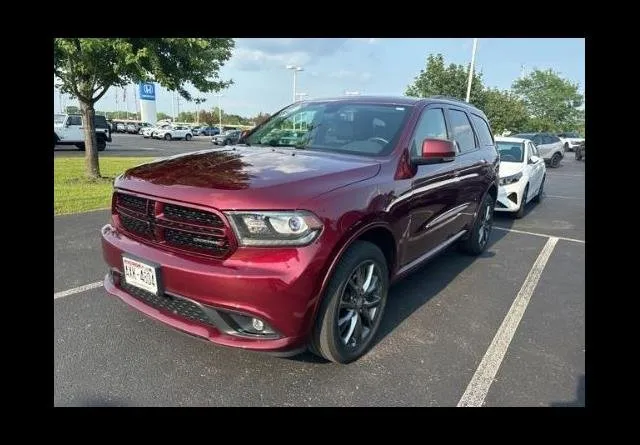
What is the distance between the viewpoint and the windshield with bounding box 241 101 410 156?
3.38 m

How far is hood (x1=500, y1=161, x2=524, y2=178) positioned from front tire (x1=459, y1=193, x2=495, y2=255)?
2.51 meters

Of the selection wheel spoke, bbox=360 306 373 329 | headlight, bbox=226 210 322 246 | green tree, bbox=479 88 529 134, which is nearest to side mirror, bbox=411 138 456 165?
wheel spoke, bbox=360 306 373 329

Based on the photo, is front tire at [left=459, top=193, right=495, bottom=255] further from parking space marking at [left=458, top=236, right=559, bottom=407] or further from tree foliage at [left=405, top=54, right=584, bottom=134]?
tree foliage at [left=405, top=54, right=584, bottom=134]

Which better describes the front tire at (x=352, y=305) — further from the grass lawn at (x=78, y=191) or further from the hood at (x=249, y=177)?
the grass lawn at (x=78, y=191)

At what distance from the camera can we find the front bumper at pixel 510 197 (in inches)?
313

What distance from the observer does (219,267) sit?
91.9 inches

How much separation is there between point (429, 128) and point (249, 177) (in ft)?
6.29

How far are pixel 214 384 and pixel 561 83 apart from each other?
2298 inches

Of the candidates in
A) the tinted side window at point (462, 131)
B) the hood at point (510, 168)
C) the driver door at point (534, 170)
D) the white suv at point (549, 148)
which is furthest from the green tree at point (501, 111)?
the tinted side window at point (462, 131)

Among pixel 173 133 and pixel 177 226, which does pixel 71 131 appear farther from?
pixel 177 226

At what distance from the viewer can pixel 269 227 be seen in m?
2.33

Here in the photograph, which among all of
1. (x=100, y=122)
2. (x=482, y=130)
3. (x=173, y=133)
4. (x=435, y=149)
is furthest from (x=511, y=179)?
(x=173, y=133)
